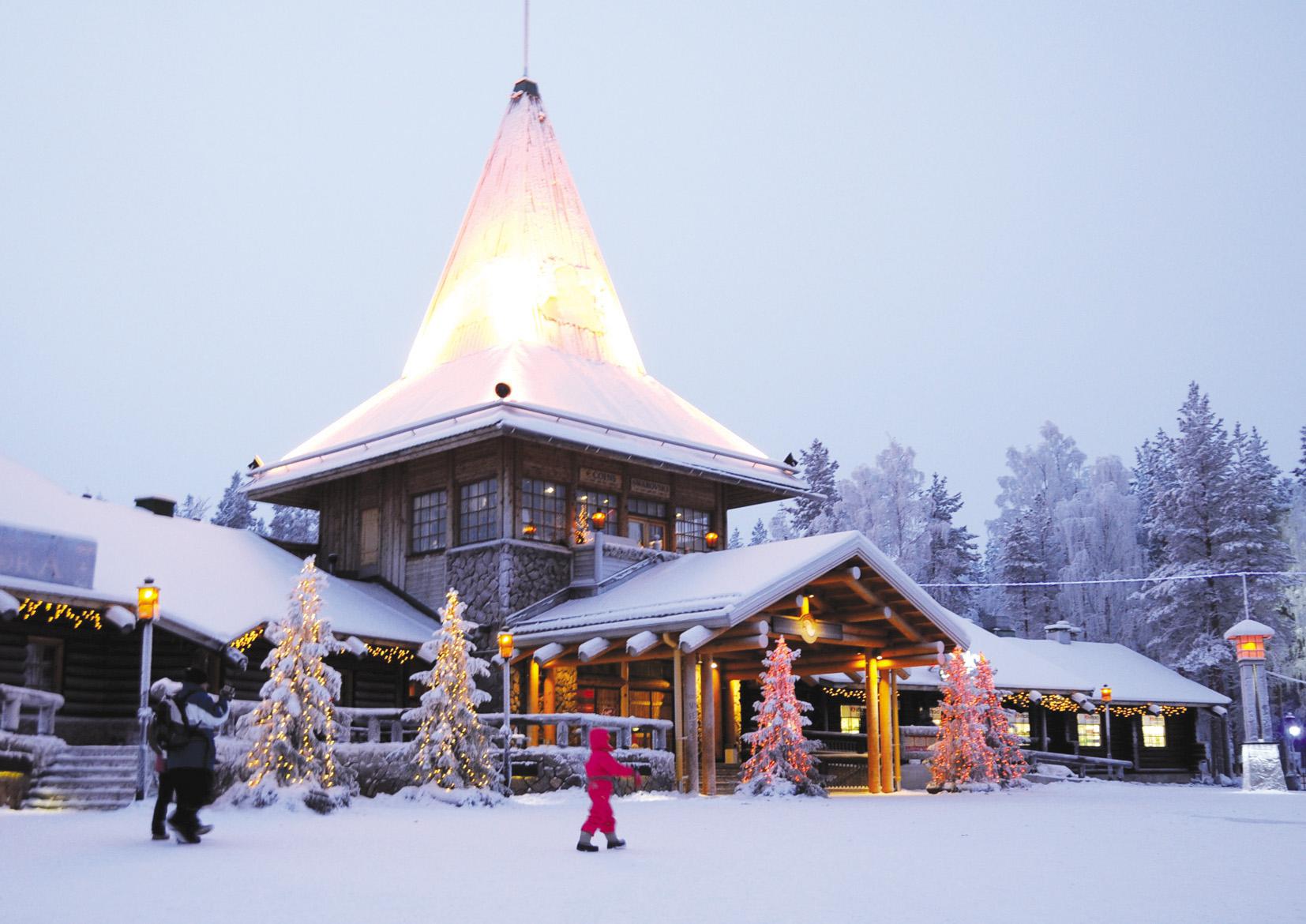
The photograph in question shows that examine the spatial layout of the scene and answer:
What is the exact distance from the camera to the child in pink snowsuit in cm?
1185

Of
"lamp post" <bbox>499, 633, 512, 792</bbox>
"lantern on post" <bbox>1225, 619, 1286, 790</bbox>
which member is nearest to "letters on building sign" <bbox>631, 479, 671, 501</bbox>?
"lamp post" <bbox>499, 633, 512, 792</bbox>

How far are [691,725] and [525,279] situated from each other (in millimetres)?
12925

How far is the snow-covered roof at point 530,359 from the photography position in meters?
28.1

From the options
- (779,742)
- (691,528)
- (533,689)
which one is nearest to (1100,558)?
(691,528)

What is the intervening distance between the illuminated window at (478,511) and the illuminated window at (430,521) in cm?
36

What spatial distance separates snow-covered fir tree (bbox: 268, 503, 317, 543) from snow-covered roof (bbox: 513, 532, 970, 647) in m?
54.2

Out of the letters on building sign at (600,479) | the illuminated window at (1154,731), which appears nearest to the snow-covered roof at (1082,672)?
the illuminated window at (1154,731)

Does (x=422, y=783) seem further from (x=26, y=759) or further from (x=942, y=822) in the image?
(x=942, y=822)

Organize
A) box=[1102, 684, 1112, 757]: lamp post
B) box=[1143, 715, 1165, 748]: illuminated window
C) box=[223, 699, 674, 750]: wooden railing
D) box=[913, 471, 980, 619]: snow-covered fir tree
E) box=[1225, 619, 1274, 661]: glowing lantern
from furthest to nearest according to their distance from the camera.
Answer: box=[913, 471, 980, 619]: snow-covered fir tree → box=[1143, 715, 1165, 748]: illuminated window → box=[1102, 684, 1112, 757]: lamp post → box=[1225, 619, 1274, 661]: glowing lantern → box=[223, 699, 674, 750]: wooden railing

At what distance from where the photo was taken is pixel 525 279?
105 ft

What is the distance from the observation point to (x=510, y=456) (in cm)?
2742

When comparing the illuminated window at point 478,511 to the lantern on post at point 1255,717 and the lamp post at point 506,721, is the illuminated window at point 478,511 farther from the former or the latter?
the lantern on post at point 1255,717

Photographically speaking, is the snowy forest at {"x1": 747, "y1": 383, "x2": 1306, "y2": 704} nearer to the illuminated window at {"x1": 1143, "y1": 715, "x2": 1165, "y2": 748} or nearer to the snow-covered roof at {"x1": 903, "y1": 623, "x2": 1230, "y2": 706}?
the snow-covered roof at {"x1": 903, "y1": 623, "x2": 1230, "y2": 706}

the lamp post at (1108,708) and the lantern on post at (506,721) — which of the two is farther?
the lamp post at (1108,708)
